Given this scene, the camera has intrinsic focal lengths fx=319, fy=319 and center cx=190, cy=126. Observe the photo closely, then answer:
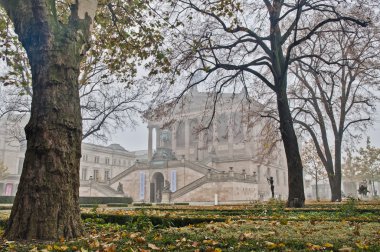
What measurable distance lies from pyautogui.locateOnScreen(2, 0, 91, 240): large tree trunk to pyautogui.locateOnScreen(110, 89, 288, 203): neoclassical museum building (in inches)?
711

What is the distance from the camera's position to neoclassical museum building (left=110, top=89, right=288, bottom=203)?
41.5m

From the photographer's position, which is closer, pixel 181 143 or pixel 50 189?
pixel 50 189

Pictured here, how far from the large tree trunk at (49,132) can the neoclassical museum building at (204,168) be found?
711 inches

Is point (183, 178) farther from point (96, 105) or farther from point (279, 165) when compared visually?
point (279, 165)

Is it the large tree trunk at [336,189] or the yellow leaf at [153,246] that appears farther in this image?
the large tree trunk at [336,189]

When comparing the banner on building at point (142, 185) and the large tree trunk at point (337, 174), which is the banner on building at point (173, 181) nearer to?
the banner on building at point (142, 185)

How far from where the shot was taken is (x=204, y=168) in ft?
163

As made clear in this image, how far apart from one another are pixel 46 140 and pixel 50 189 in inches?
34.4

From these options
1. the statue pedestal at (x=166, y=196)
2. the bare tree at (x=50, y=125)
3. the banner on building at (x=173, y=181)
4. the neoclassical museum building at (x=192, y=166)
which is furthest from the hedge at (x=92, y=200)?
the bare tree at (x=50, y=125)

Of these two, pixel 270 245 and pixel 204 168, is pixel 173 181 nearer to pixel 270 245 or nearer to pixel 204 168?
pixel 204 168

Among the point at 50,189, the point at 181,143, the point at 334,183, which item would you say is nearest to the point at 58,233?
the point at 50,189

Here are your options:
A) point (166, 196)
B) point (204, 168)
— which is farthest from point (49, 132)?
point (204, 168)

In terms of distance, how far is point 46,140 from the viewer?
18.8 ft

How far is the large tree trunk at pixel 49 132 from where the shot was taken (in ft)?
17.7
